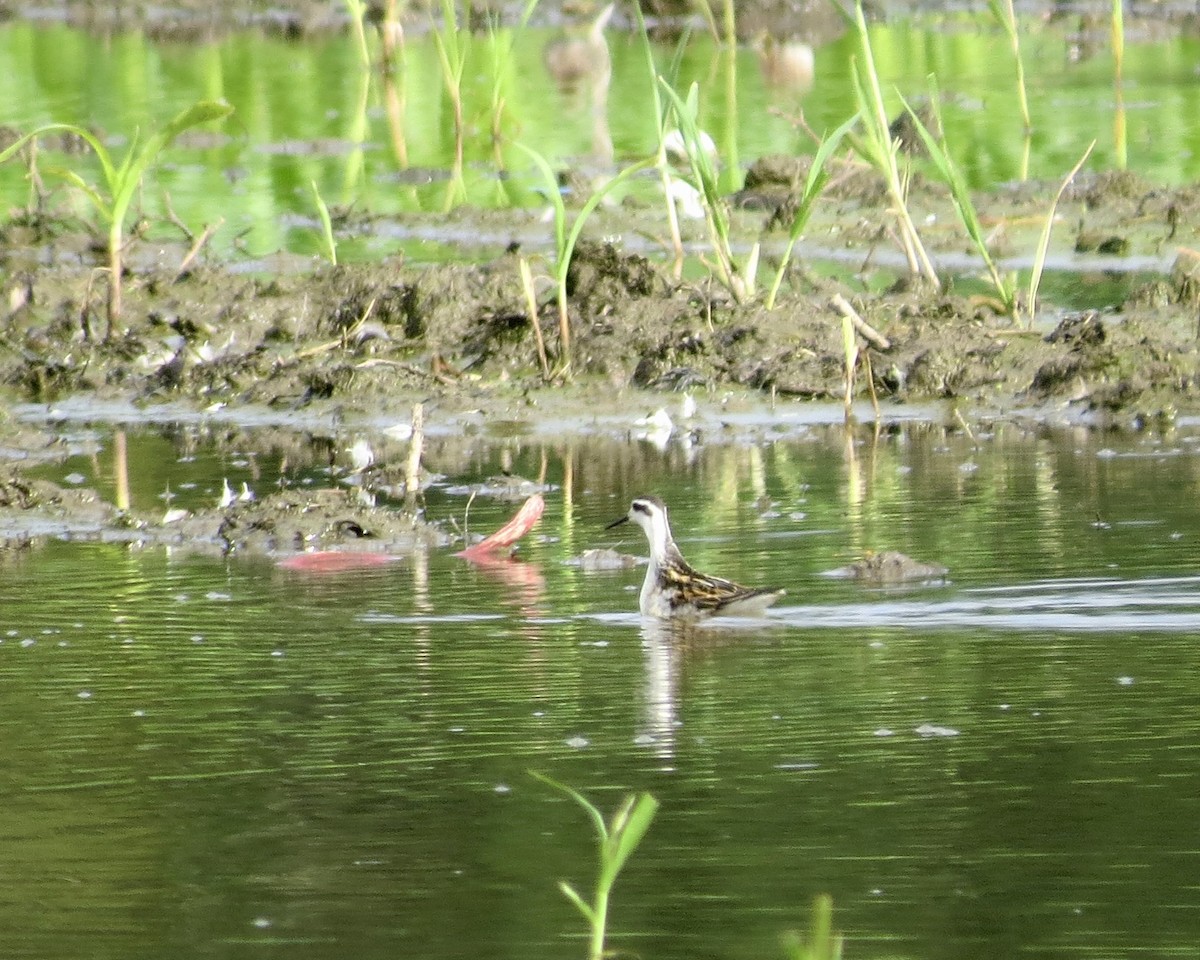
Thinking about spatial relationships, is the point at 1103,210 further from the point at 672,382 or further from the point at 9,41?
the point at 9,41

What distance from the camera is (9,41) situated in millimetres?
33938

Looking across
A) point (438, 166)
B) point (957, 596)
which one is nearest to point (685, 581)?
point (957, 596)

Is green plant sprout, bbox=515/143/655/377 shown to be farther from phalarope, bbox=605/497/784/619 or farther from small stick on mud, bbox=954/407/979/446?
phalarope, bbox=605/497/784/619

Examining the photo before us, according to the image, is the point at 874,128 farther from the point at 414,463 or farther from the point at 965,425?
the point at 414,463

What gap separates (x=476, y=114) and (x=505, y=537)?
35.3 ft

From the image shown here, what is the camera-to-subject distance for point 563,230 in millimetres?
11555

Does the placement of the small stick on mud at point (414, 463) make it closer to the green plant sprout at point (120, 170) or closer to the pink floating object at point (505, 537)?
the pink floating object at point (505, 537)

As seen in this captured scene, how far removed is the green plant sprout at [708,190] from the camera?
1158 centimetres

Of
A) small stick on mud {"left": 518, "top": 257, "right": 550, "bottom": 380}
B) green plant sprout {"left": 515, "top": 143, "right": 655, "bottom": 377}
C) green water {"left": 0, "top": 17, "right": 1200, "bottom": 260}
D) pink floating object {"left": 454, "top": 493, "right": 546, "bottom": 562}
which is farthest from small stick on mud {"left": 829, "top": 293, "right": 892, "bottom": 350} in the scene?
pink floating object {"left": 454, "top": 493, "right": 546, "bottom": 562}

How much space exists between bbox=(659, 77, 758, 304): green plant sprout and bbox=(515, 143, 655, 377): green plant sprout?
0.24 meters

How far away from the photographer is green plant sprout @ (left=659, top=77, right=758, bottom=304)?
38.0ft

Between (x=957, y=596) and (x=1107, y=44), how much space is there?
23696 mm

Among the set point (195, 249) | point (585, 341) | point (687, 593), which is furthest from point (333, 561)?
point (195, 249)

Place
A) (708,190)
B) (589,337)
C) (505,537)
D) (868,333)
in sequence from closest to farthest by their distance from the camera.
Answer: (505,537)
(708,190)
(868,333)
(589,337)
